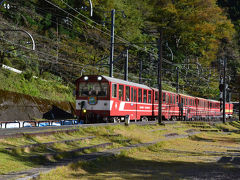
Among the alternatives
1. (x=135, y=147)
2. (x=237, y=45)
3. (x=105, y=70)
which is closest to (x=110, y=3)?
(x=105, y=70)

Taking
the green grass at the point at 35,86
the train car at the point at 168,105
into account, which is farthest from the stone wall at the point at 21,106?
the train car at the point at 168,105

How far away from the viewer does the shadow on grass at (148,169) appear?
9.77m

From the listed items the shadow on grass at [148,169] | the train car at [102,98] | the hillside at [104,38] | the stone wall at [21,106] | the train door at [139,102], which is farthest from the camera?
the hillside at [104,38]

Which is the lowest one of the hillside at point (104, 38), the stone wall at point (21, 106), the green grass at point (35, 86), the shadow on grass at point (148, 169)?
the shadow on grass at point (148, 169)

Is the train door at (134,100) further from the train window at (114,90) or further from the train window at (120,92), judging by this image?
the train window at (114,90)

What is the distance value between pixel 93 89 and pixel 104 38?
2375cm

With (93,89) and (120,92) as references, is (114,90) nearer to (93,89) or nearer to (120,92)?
(120,92)

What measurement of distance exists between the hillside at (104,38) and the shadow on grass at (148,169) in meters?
10.4

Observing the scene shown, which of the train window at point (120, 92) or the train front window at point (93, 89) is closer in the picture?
the train front window at point (93, 89)

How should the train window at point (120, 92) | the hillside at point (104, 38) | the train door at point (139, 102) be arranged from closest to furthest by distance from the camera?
1. the train window at point (120, 92)
2. the train door at point (139, 102)
3. the hillside at point (104, 38)

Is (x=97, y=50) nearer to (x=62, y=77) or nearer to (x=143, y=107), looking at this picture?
(x=62, y=77)

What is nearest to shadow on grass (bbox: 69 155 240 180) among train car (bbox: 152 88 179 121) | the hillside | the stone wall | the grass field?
the grass field

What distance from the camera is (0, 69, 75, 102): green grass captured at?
2909cm

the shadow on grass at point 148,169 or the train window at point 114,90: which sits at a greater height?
the train window at point 114,90
